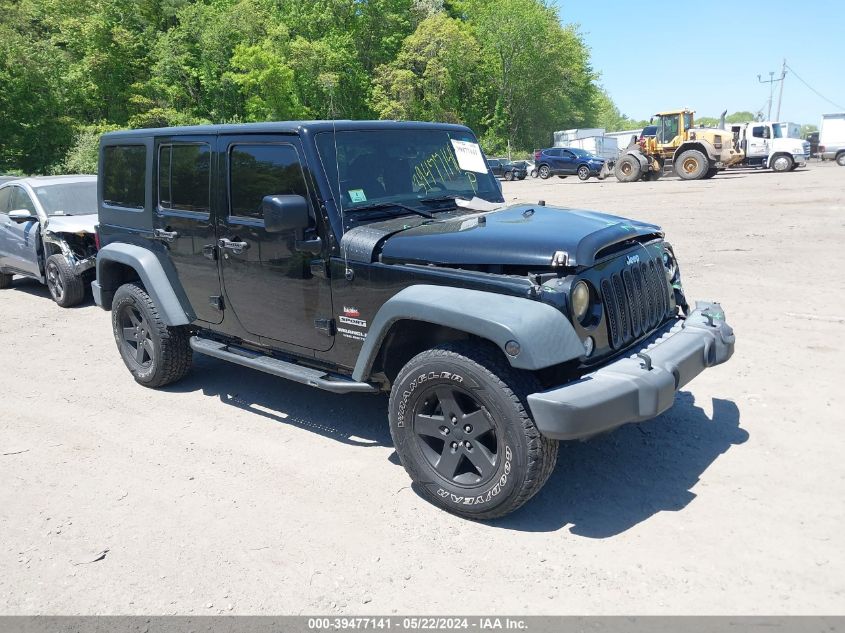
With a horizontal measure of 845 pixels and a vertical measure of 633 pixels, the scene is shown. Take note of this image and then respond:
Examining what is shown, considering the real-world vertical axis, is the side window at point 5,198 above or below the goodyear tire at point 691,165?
above

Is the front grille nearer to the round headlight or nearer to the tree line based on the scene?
the round headlight

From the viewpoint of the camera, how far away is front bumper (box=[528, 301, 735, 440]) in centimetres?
298

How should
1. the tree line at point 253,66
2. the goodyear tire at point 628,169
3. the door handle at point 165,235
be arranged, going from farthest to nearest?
the tree line at point 253,66
the goodyear tire at point 628,169
the door handle at point 165,235

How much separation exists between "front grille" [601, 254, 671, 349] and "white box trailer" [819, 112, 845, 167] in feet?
133

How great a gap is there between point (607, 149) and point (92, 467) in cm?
4337

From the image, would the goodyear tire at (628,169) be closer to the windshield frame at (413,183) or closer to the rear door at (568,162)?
the rear door at (568,162)

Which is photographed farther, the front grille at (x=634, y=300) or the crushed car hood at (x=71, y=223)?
the crushed car hood at (x=71, y=223)

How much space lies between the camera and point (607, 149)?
43.5 meters

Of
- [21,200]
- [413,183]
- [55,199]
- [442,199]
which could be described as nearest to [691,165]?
[55,199]

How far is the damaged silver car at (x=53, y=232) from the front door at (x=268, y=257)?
17.0 ft

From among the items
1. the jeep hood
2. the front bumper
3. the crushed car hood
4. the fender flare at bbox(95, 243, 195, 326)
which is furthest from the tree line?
the front bumper

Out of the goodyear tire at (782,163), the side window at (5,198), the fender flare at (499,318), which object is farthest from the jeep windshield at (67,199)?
the goodyear tire at (782,163)

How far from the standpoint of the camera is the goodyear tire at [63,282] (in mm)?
8812

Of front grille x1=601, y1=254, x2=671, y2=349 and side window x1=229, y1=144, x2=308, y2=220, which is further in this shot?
side window x1=229, y1=144, x2=308, y2=220
